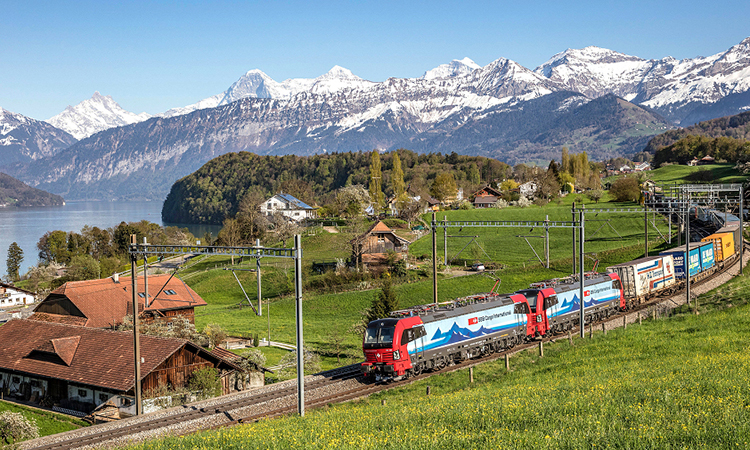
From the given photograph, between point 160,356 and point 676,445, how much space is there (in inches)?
1088

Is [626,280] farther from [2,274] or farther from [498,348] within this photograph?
[2,274]

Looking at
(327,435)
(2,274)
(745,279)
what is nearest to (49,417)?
(327,435)

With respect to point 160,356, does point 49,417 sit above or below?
below

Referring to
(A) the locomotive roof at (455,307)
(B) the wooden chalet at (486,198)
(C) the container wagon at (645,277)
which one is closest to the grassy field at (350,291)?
(A) the locomotive roof at (455,307)

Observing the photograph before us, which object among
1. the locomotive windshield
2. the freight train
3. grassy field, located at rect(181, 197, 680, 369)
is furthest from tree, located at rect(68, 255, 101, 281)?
the locomotive windshield

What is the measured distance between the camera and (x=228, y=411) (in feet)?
84.5

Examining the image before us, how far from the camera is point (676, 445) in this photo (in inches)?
429

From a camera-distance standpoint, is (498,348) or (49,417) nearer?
(49,417)

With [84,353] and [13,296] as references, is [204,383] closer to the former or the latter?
[84,353]

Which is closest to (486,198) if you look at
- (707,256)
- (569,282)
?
(707,256)

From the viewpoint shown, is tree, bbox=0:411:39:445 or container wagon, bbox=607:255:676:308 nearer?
tree, bbox=0:411:39:445

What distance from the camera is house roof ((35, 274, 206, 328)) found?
49750mm

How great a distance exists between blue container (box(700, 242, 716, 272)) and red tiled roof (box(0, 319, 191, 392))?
47138mm

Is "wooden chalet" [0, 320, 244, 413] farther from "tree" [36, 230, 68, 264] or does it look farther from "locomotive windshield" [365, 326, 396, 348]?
"tree" [36, 230, 68, 264]
